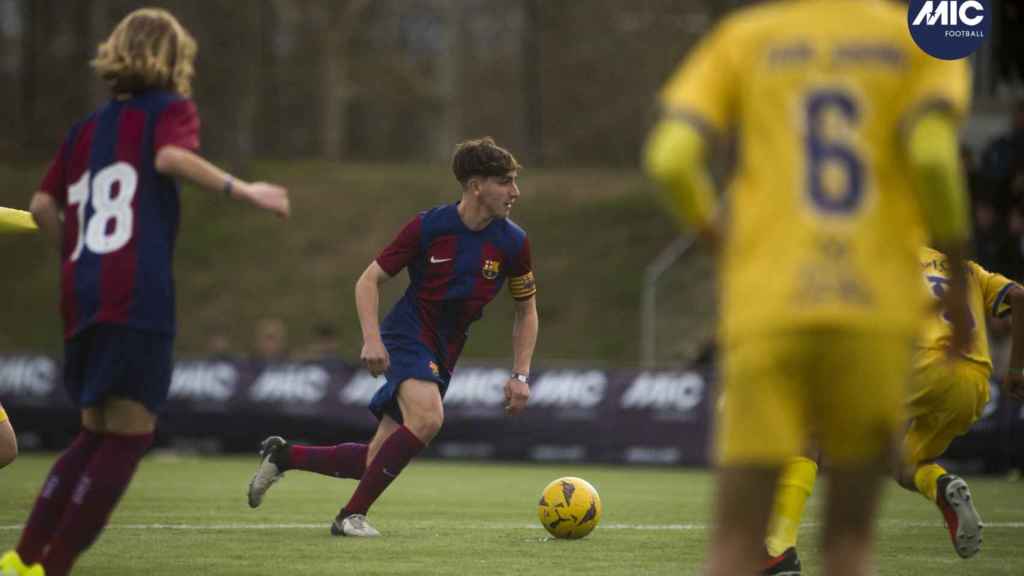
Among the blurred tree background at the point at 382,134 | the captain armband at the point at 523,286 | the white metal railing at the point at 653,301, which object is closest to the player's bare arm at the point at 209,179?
the captain armband at the point at 523,286

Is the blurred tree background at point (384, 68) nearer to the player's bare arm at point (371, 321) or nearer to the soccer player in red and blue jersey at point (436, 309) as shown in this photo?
the soccer player in red and blue jersey at point (436, 309)

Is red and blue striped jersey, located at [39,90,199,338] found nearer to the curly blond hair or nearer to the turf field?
the curly blond hair

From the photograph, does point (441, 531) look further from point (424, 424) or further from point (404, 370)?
point (404, 370)

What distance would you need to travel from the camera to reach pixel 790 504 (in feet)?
24.6

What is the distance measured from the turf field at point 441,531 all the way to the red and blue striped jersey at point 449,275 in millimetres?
1170

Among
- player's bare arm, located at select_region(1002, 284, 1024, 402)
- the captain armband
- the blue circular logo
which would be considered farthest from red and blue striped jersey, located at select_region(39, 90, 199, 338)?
→ the blue circular logo

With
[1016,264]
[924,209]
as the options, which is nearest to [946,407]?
[924,209]

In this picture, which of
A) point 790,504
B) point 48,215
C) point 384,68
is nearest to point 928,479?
point 790,504

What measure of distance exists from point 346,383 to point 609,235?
12277 millimetres

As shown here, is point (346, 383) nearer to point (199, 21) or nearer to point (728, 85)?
point (728, 85)

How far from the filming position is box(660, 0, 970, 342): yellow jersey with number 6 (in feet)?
14.5

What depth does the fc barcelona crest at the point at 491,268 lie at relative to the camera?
953 centimetres

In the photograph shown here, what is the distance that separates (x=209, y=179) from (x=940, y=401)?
4.51 m

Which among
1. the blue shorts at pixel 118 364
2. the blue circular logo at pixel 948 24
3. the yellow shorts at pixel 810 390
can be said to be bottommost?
the blue shorts at pixel 118 364
